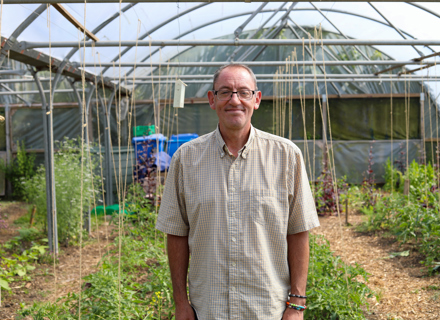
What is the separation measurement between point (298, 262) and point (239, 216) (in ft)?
A: 0.97

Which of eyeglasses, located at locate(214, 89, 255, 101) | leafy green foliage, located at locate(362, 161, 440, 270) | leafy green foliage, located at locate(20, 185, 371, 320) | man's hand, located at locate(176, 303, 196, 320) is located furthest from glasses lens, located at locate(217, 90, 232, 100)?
leafy green foliage, located at locate(362, 161, 440, 270)

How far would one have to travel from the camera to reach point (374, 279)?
3770mm

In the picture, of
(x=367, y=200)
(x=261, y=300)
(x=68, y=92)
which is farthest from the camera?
(x=68, y=92)

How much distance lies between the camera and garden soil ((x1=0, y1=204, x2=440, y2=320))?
308 cm

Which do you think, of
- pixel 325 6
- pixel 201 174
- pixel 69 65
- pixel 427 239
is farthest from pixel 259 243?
pixel 325 6

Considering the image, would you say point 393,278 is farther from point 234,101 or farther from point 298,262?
point 234,101

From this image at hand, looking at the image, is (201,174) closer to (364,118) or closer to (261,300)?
(261,300)

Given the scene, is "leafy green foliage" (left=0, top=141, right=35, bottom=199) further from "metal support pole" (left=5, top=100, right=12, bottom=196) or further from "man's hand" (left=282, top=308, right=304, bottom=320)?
"man's hand" (left=282, top=308, right=304, bottom=320)

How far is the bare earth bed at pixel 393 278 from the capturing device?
3029 mm

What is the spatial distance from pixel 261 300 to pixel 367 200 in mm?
5292

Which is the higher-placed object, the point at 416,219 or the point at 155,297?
the point at 416,219

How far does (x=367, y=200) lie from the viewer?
630 centimetres

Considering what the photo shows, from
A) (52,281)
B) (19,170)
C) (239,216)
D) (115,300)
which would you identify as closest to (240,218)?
(239,216)

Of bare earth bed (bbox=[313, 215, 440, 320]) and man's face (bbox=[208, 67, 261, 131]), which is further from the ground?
man's face (bbox=[208, 67, 261, 131])
